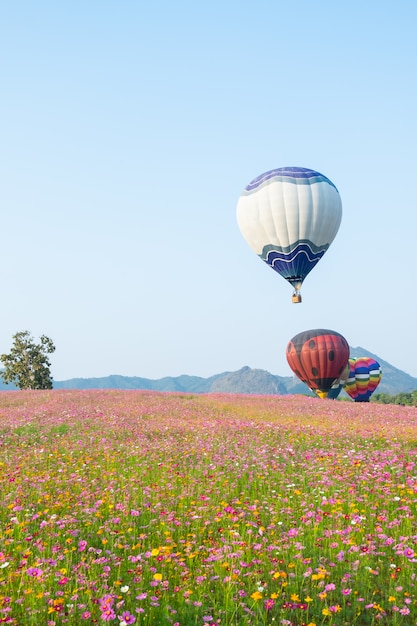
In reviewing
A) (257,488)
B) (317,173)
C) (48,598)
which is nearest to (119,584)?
(48,598)

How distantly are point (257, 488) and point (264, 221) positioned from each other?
31.3 meters

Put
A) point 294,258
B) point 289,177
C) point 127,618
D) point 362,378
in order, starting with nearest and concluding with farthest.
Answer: point 127,618
point 289,177
point 294,258
point 362,378

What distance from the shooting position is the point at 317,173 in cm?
4066

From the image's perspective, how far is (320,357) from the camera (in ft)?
143

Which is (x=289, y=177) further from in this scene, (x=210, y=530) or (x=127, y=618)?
(x=127, y=618)

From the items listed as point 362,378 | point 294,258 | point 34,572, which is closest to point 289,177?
point 294,258

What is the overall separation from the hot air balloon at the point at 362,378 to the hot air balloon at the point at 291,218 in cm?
2413

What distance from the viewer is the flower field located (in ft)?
17.8

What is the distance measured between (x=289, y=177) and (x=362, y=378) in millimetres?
30460

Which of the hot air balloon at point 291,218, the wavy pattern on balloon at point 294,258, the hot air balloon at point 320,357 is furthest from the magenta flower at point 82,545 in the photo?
the hot air balloon at point 320,357

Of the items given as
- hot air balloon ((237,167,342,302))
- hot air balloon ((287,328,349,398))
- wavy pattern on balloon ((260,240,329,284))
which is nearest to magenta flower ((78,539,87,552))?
hot air balloon ((237,167,342,302))

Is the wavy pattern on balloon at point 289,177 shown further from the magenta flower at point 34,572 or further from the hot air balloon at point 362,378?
the magenta flower at point 34,572

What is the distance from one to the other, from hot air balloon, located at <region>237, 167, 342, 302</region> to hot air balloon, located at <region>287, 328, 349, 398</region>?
570 cm

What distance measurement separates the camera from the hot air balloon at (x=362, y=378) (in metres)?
60.9
